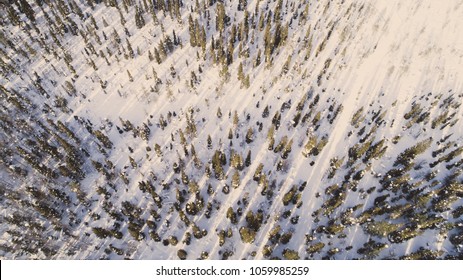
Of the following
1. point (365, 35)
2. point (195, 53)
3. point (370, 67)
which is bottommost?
point (370, 67)

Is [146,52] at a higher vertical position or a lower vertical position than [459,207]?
higher

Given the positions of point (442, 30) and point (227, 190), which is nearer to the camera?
point (227, 190)

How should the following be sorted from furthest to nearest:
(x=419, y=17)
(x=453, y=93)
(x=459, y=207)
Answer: (x=419, y=17) < (x=453, y=93) < (x=459, y=207)

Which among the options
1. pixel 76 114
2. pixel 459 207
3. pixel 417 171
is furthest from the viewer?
pixel 76 114

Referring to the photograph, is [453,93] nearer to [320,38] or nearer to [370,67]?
[370,67]

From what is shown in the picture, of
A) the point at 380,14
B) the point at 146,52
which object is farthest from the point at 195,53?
the point at 380,14

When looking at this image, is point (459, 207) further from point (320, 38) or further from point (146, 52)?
point (146, 52)
